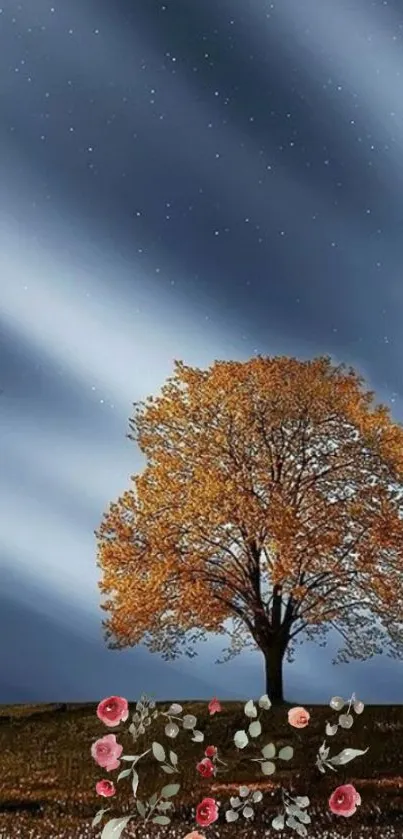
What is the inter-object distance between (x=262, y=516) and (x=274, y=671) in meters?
1.55

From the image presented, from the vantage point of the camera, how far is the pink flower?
574 cm

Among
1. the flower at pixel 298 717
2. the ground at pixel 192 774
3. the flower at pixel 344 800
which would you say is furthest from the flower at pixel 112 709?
the ground at pixel 192 774

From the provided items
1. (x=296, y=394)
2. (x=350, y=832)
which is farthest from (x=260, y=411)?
(x=350, y=832)

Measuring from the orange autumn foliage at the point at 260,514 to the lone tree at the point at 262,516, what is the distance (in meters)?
0.01

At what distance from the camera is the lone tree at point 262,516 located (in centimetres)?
1044

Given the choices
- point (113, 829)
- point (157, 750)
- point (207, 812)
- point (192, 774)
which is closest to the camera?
point (113, 829)

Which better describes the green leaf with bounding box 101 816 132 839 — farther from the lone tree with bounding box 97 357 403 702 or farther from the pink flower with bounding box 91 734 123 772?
the lone tree with bounding box 97 357 403 702

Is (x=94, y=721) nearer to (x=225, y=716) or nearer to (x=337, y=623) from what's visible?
(x=225, y=716)

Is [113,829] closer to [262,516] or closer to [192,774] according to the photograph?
[192,774]

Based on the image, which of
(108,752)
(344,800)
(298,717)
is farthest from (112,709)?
(344,800)

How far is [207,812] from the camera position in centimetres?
650

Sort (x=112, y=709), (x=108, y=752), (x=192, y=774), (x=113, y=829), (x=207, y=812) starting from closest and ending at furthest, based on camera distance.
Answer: (x=113, y=829), (x=112, y=709), (x=108, y=752), (x=207, y=812), (x=192, y=774)

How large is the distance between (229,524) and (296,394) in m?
1.60

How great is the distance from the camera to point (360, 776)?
9078mm
